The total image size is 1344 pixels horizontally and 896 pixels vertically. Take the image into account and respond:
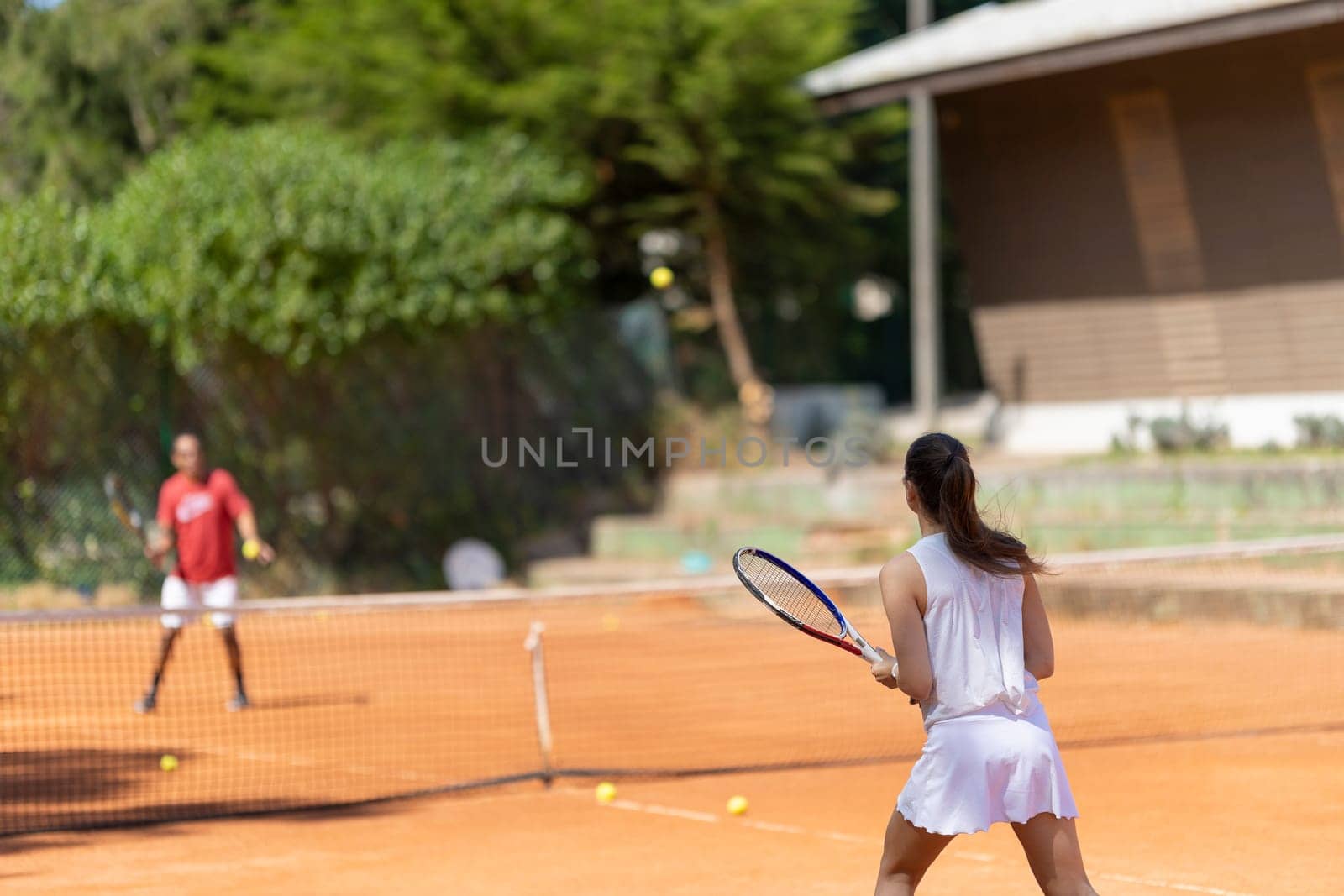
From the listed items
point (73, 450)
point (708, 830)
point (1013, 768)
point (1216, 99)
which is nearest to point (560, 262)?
point (73, 450)

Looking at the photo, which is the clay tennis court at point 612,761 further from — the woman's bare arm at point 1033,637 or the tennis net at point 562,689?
the woman's bare arm at point 1033,637

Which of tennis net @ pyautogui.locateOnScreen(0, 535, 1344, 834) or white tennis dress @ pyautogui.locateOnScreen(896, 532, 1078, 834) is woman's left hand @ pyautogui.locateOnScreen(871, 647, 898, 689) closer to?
white tennis dress @ pyautogui.locateOnScreen(896, 532, 1078, 834)

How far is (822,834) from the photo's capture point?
6984 mm

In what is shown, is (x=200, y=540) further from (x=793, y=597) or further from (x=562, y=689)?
(x=793, y=597)

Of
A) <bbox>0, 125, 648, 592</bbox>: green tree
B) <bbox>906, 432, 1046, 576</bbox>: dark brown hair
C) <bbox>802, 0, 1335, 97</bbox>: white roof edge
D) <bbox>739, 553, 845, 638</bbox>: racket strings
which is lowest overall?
<bbox>739, 553, 845, 638</bbox>: racket strings

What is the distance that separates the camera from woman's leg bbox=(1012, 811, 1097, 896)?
408cm

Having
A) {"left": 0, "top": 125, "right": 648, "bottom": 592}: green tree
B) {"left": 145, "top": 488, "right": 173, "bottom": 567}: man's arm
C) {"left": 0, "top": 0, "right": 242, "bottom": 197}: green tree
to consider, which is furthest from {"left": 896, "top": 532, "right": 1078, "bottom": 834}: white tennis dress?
{"left": 0, "top": 0, "right": 242, "bottom": 197}: green tree

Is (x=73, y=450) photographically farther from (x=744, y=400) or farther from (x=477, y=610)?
(x=744, y=400)

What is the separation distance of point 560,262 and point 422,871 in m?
13.0

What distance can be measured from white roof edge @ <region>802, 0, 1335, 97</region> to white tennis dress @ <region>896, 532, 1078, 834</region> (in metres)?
13.1

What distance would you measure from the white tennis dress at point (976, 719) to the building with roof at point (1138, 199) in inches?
516

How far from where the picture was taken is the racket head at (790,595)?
14.9ft

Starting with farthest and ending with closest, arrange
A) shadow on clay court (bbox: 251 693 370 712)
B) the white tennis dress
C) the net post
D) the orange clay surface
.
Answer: shadow on clay court (bbox: 251 693 370 712) < the net post < the orange clay surface < the white tennis dress

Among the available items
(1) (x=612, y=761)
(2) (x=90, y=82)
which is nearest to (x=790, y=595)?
(1) (x=612, y=761)
